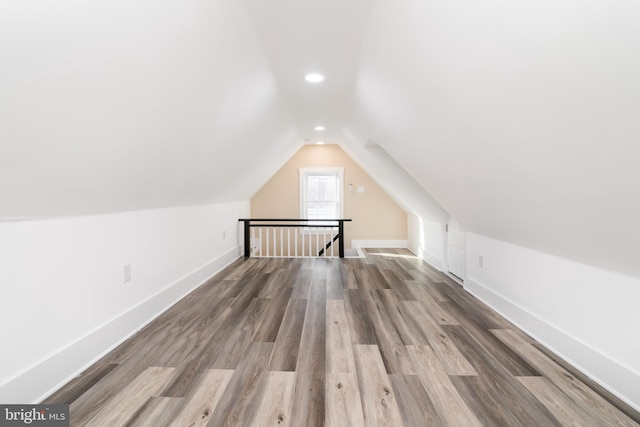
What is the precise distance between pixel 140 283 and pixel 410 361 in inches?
87.8

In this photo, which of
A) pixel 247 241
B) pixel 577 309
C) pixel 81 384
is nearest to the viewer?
pixel 81 384

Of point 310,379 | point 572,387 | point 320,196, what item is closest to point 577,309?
point 572,387

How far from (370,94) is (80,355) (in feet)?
9.47

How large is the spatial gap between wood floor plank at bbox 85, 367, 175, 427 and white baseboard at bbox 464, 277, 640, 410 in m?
2.47

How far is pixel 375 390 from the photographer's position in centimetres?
170

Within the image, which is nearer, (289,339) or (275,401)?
(275,401)

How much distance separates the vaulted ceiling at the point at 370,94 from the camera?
1026 mm

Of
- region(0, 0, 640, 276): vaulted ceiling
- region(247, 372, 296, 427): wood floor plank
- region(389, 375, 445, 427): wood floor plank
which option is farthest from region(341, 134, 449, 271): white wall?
region(247, 372, 296, 427): wood floor plank

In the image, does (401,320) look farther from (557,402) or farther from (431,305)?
(557,402)

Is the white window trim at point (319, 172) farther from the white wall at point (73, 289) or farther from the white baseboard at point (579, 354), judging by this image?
the white baseboard at point (579, 354)

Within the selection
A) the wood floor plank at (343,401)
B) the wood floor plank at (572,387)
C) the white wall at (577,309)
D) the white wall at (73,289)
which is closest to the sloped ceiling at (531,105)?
the white wall at (577,309)

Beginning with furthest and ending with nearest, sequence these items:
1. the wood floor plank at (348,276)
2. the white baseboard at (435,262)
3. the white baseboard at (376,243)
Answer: the white baseboard at (376,243) < the white baseboard at (435,262) < the wood floor plank at (348,276)

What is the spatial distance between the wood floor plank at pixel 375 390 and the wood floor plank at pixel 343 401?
0.11ft

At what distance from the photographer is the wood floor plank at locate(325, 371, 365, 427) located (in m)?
1.47
